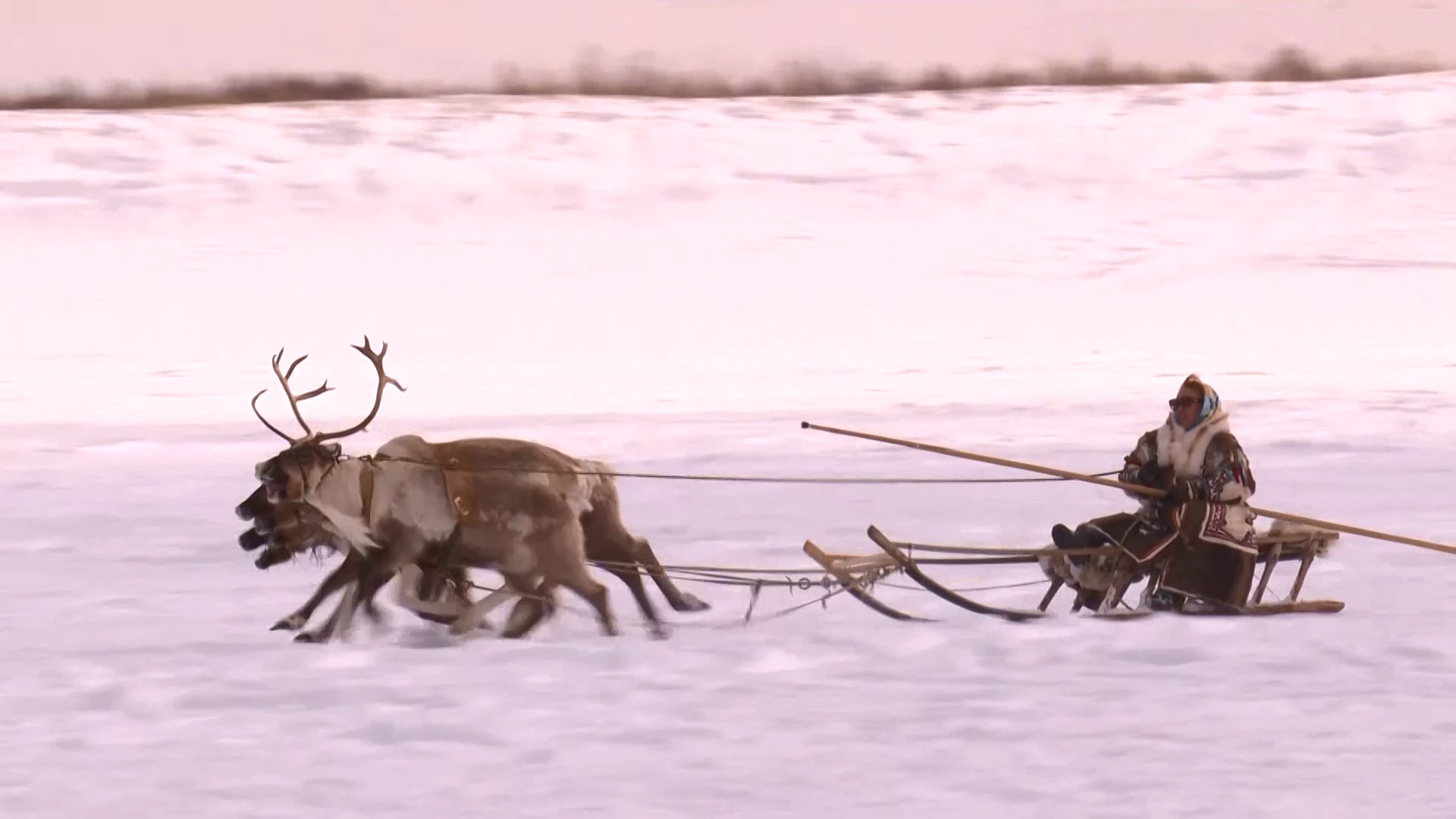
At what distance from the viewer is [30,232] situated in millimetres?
21062

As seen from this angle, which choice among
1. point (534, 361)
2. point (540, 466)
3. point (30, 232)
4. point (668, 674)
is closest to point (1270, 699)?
point (668, 674)

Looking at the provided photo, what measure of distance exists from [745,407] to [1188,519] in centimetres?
779

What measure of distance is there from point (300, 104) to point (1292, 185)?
34.0ft

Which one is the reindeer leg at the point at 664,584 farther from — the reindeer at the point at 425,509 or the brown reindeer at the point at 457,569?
the reindeer at the point at 425,509

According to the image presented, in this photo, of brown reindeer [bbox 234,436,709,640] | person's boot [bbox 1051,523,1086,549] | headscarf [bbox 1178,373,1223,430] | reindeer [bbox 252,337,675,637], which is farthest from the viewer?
person's boot [bbox 1051,523,1086,549]

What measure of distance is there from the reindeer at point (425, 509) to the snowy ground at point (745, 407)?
0.31m

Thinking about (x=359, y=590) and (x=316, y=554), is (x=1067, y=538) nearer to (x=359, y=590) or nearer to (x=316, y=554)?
(x=359, y=590)

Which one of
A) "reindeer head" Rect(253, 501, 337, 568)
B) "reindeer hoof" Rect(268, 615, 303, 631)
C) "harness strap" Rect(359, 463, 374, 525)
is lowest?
"reindeer hoof" Rect(268, 615, 303, 631)

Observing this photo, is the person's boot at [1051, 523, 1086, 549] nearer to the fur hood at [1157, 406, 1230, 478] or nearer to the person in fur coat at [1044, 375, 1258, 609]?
the person in fur coat at [1044, 375, 1258, 609]

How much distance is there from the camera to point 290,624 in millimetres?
7504

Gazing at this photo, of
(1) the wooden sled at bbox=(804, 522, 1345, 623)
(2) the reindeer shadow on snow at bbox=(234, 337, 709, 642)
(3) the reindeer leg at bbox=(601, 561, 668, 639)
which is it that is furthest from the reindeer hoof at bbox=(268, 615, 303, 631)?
(1) the wooden sled at bbox=(804, 522, 1345, 623)

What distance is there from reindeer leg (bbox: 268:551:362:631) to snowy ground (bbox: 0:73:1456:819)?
133 mm

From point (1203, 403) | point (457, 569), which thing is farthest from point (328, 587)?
point (1203, 403)

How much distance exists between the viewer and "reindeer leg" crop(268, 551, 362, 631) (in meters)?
7.18
